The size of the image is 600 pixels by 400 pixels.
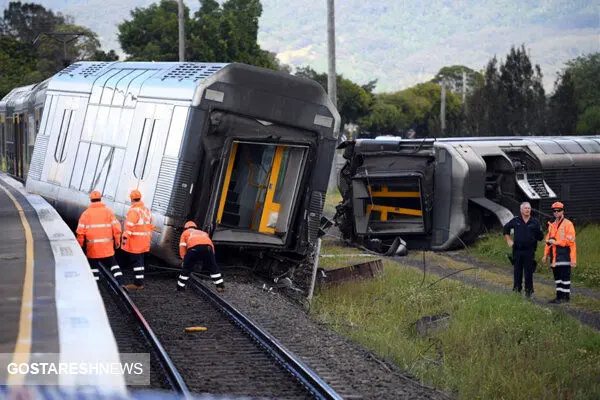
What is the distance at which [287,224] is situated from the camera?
56.1ft

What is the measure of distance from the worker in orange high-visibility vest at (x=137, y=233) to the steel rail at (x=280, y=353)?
48.1 inches

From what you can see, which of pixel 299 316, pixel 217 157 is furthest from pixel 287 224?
pixel 299 316

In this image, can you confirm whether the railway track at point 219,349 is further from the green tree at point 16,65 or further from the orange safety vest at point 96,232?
the green tree at point 16,65

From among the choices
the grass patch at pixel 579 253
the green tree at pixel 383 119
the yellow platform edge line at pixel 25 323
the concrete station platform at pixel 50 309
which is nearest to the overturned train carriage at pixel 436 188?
the grass patch at pixel 579 253

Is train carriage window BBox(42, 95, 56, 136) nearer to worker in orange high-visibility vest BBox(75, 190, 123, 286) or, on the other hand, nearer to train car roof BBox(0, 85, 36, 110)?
train car roof BBox(0, 85, 36, 110)

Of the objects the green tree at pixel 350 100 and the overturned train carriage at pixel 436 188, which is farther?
the green tree at pixel 350 100

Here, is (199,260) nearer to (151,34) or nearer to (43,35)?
(151,34)

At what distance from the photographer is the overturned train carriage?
24000 mm

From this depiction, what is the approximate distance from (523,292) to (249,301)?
16.9 feet

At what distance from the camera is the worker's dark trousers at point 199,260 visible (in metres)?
15.5

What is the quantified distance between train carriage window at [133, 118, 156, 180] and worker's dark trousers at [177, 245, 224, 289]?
2182 millimetres

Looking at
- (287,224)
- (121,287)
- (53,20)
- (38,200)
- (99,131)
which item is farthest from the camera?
(53,20)

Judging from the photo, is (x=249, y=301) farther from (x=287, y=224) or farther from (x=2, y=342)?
(x=2, y=342)

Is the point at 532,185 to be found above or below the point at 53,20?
below
